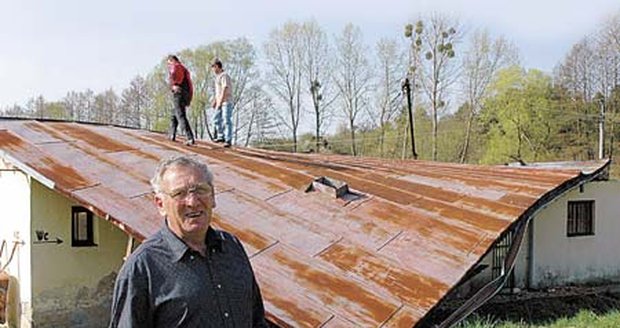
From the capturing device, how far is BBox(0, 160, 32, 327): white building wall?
25.5 feet

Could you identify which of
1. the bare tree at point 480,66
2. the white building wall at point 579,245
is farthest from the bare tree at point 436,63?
the white building wall at point 579,245

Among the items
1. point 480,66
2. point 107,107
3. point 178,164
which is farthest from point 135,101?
point 178,164

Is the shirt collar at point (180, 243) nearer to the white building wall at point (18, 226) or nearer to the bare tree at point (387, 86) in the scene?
the white building wall at point (18, 226)

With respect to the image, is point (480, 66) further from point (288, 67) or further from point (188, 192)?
point (188, 192)

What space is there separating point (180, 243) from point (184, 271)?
0.09 meters

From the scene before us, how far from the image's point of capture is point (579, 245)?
15203mm

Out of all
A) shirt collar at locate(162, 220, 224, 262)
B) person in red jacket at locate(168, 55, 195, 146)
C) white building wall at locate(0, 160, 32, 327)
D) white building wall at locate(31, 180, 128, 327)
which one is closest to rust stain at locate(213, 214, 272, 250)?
shirt collar at locate(162, 220, 224, 262)

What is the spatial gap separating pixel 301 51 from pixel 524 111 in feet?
39.3

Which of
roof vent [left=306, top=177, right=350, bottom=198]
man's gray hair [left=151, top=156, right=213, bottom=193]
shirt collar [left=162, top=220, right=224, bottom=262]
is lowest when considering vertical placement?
roof vent [left=306, top=177, right=350, bottom=198]

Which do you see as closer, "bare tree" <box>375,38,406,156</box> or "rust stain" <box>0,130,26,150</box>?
"rust stain" <box>0,130,26,150</box>

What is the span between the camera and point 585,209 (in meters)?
15.6

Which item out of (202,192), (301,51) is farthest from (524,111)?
(202,192)

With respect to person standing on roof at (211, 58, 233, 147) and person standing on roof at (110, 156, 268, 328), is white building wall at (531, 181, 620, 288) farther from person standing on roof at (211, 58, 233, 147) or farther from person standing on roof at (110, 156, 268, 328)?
person standing on roof at (110, 156, 268, 328)

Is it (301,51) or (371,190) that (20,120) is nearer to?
(371,190)
